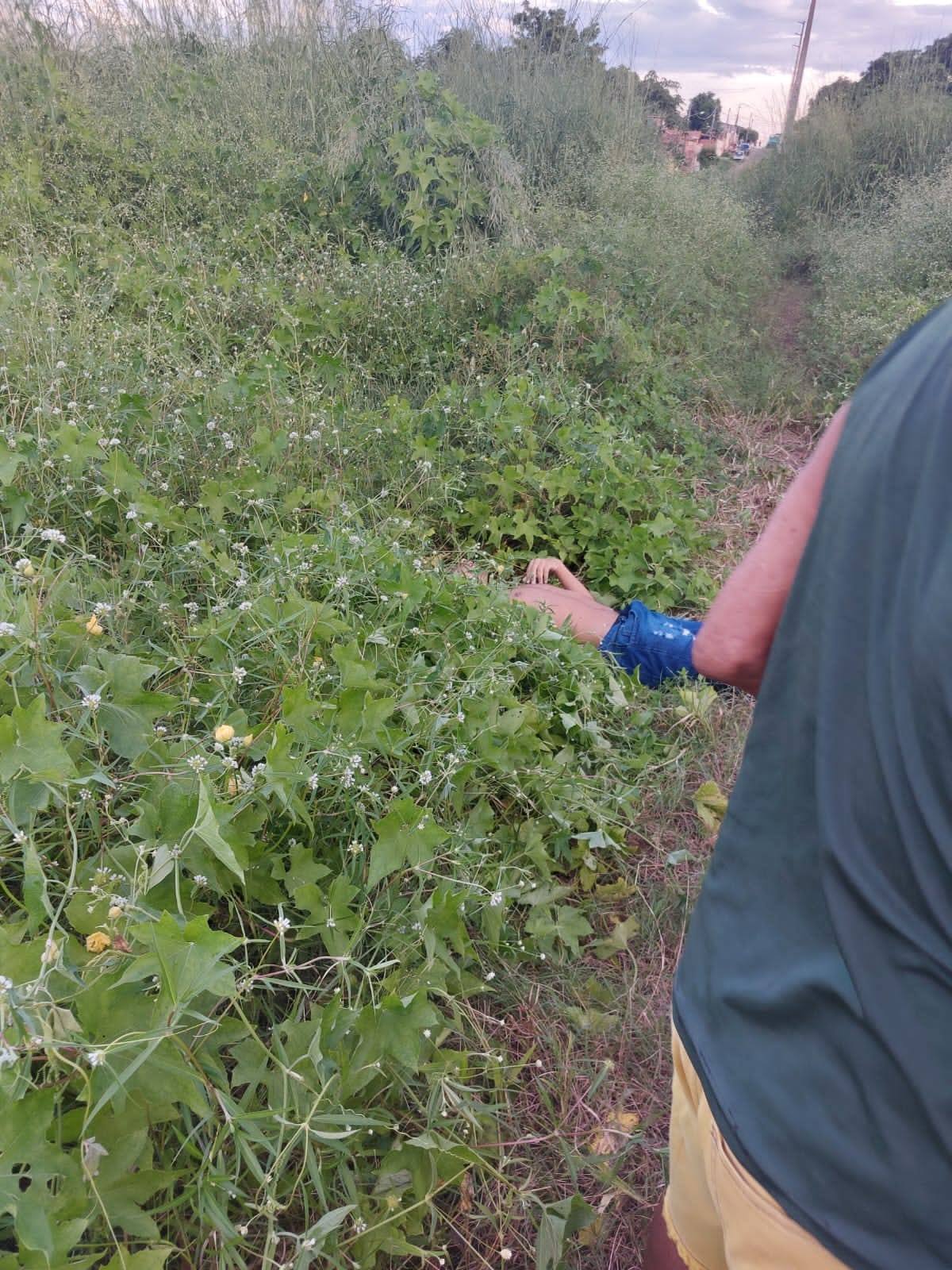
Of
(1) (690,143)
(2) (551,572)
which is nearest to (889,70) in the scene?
(1) (690,143)

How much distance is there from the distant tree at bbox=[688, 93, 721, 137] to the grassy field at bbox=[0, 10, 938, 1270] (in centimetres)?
895

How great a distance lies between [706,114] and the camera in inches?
496

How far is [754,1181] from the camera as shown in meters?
0.83

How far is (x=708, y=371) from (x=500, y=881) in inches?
162

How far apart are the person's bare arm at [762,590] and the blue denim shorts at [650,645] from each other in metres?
1.81

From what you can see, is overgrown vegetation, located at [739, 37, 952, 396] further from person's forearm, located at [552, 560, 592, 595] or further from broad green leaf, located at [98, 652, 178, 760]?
broad green leaf, located at [98, 652, 178, 760]

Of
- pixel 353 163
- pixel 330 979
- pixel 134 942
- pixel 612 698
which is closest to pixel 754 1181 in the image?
pixel 134 942

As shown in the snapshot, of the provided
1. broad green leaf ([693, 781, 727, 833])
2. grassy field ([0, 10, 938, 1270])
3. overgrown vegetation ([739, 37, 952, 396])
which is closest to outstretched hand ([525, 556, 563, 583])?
grassy field ([0, 10, 938, 1270])

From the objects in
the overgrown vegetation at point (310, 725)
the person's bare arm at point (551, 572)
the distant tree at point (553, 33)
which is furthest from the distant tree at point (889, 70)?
the person's bare arm at point (551, 572)

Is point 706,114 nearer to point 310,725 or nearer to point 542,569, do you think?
point 542,569

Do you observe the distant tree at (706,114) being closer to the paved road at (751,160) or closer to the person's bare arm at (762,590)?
the paved road at (751,160)

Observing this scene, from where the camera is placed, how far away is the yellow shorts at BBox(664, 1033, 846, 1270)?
0.82m

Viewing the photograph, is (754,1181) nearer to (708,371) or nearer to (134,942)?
(134,942)

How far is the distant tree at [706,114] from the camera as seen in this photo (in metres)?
12.2
